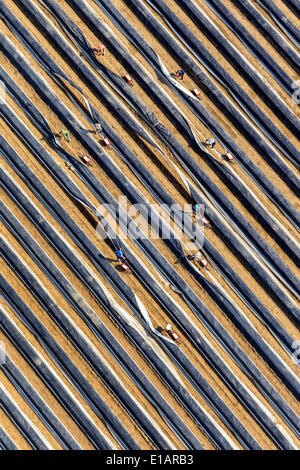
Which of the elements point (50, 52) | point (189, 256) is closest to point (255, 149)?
point (189, 256)

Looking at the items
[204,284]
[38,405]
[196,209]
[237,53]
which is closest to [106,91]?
[237,53]

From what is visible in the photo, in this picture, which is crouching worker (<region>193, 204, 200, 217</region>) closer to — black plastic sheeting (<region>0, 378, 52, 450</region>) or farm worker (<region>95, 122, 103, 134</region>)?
farm worker (<region>95, 122, 103, 134</region>)

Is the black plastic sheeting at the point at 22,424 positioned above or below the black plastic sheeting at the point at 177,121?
below

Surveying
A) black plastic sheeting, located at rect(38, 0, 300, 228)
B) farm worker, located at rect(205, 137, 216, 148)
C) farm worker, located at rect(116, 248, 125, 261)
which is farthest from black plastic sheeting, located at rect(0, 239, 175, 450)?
farm worker, located at rect(205, 137, 216, 148)

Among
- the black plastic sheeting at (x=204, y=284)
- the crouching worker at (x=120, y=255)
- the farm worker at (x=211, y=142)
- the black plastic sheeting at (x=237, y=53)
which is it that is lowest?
the black plastic sheeting at (x=204, y=284)
